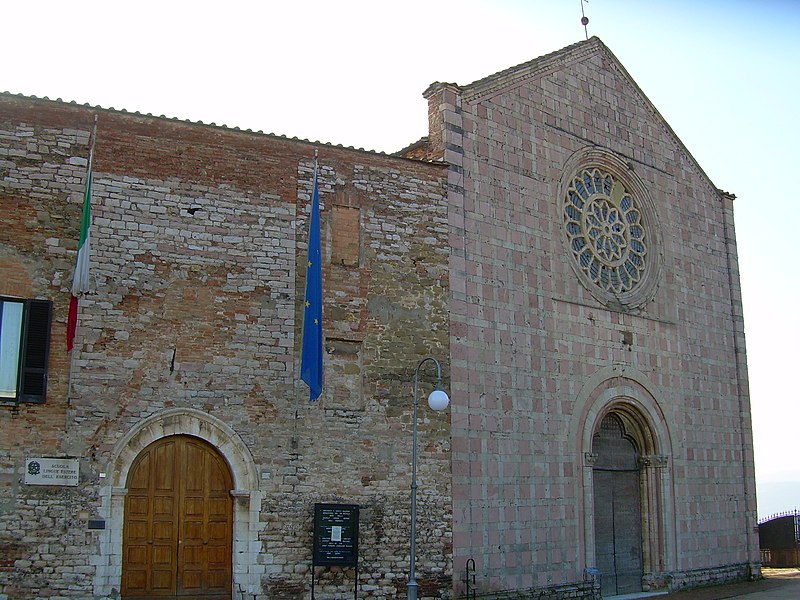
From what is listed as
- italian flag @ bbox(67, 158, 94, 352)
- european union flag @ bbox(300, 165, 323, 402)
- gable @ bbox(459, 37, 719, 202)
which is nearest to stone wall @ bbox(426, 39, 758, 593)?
gable @ bbox(459, 37, 719, 202)

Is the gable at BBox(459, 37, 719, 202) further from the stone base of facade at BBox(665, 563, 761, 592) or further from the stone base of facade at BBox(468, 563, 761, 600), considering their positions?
the stone base of facade at BBox(665, 563, 761, 592)

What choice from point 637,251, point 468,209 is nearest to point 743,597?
point 637,251

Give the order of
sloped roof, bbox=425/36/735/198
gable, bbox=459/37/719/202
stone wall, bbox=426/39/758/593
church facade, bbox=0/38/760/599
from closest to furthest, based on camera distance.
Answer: church facade, bbox=0/38/760/599 < stone wall, bbox=426/39/758/593 < sloped roof, bbox=425/36/735/198 < gable, bbox=459/37/719/202

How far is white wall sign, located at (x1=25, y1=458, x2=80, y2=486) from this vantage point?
13.5m

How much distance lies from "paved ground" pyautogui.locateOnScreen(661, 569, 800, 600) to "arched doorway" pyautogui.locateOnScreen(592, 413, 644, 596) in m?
1.03

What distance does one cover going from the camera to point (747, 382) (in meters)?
24.0

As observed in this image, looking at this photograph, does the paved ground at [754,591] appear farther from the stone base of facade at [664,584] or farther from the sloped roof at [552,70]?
the sloped roof at [552,70]

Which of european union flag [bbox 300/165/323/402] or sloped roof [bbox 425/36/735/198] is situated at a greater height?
sloped roof [bbox 425/36/735/198]

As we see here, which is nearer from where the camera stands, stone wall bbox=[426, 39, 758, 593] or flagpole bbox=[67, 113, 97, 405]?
flagpole bbox=[67, 113, 97, 405]

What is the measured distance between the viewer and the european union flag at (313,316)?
49.5 ft

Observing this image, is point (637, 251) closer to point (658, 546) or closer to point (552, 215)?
point (552, 215)

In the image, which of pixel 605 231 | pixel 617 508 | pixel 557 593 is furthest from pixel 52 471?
pixel 605 231

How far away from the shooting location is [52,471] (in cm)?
1362

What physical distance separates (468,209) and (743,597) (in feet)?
33.1
